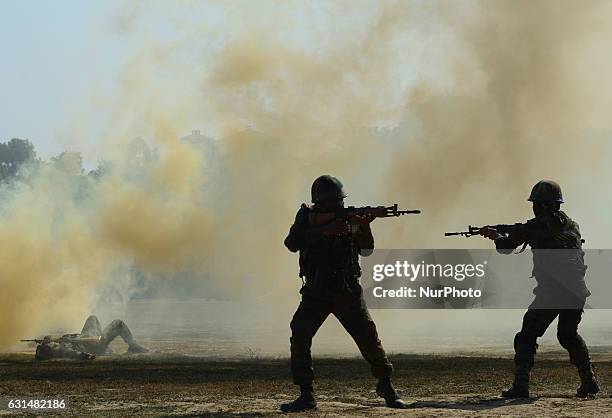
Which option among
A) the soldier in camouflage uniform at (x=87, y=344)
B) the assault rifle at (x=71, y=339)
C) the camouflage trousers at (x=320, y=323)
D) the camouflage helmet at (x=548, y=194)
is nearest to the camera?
the camouflage trousers at (x=320, y=323)

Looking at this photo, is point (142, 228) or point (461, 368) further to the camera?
point (142, 228)

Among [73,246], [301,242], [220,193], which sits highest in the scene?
[220,193]

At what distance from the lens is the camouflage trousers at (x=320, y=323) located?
10805 millimetres

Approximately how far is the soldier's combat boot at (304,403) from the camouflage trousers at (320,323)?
0.08 m

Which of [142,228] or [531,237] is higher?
[142,228]

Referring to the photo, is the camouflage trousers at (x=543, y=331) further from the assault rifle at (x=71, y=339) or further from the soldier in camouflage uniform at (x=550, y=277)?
the assault rifle at (x=71, y=339)

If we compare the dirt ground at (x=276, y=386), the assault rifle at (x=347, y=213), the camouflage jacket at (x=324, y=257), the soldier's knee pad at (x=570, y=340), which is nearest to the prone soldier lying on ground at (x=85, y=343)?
the dirt ground at (x=276, y=386)

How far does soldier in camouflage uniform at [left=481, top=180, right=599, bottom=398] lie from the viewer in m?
11.6

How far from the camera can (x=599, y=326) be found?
39.6 m

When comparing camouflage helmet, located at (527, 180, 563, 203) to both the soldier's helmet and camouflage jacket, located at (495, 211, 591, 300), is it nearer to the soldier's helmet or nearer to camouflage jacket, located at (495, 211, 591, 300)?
camouflage jacket, located at (495, 211, 591, 300)

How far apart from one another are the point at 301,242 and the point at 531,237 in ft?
8.95

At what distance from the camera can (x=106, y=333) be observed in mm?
25516

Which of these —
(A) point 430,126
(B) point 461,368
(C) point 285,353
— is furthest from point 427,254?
(B) point 461,368

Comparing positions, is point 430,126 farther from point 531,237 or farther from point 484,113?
point 531,237
